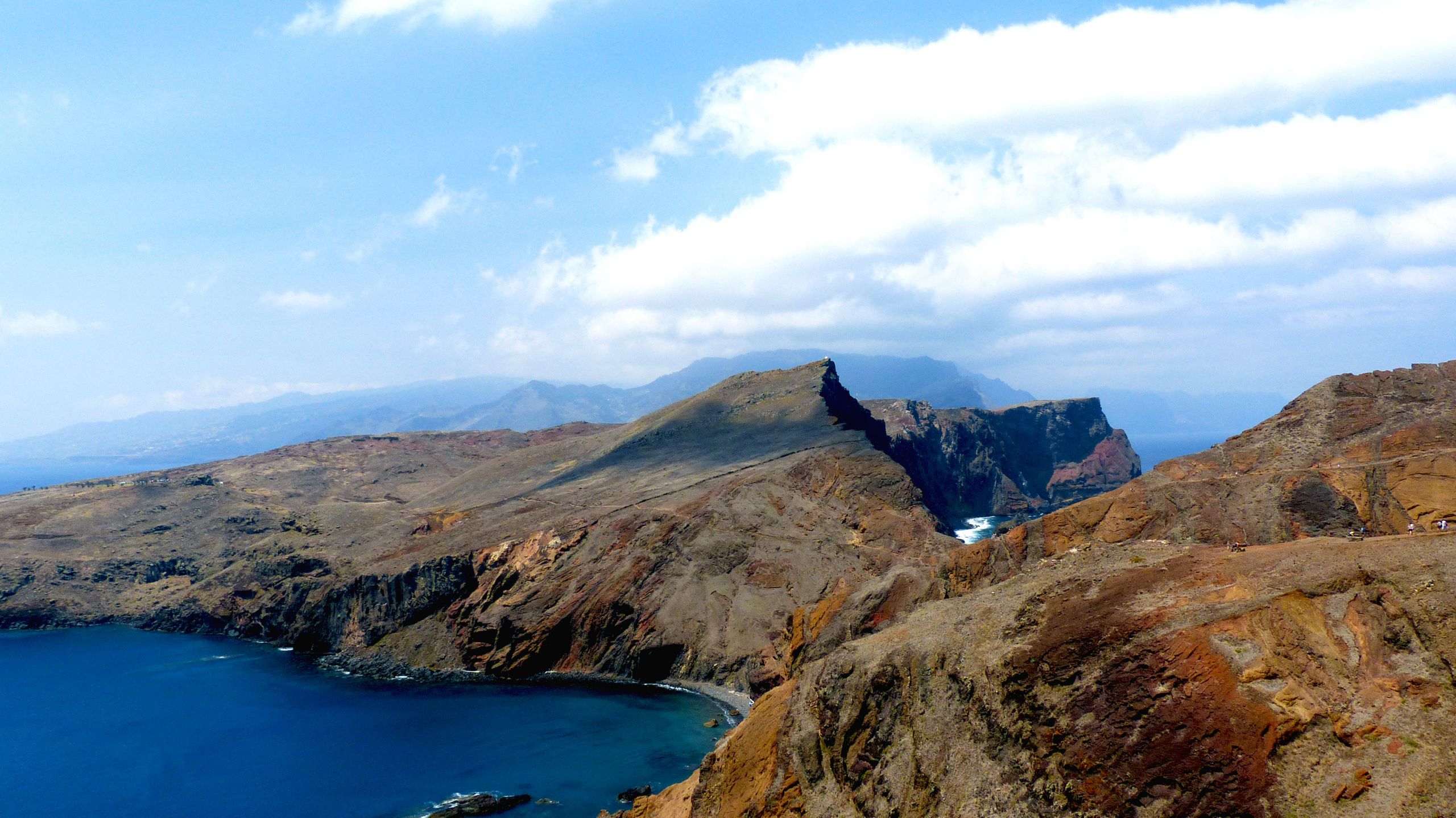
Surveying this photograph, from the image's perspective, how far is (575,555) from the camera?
354 ft

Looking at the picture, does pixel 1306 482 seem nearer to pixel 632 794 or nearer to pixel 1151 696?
pixel 1151 696

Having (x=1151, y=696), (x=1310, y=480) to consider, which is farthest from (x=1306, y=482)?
(x=1151, y=696)

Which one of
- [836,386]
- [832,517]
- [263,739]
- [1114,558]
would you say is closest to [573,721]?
[263,739]

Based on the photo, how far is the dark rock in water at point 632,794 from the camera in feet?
198

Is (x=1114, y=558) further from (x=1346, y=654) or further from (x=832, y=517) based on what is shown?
(x=832, y=517)

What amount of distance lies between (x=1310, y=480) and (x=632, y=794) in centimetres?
5184

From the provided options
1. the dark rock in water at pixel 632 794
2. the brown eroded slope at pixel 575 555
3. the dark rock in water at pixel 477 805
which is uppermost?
the brown eroded slope at pixel 575 555

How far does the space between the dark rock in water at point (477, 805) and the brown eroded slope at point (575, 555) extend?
24001 mm

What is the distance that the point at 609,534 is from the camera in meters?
110

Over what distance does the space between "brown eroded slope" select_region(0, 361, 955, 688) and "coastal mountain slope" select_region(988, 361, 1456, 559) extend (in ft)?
47.6

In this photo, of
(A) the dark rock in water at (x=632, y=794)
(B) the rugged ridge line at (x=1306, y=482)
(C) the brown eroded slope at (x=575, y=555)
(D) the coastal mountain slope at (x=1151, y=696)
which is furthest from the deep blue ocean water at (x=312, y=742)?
(B) the rugged ridge line at (x=1306, y=482)

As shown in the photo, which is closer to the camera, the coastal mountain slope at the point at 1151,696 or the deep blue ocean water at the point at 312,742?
the coastal mountain slope at the point at 1151,696

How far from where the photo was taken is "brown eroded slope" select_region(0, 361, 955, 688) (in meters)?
95.1

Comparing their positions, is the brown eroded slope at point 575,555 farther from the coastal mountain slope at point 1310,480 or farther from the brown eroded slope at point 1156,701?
the brown eroded slope at point 1156,701
